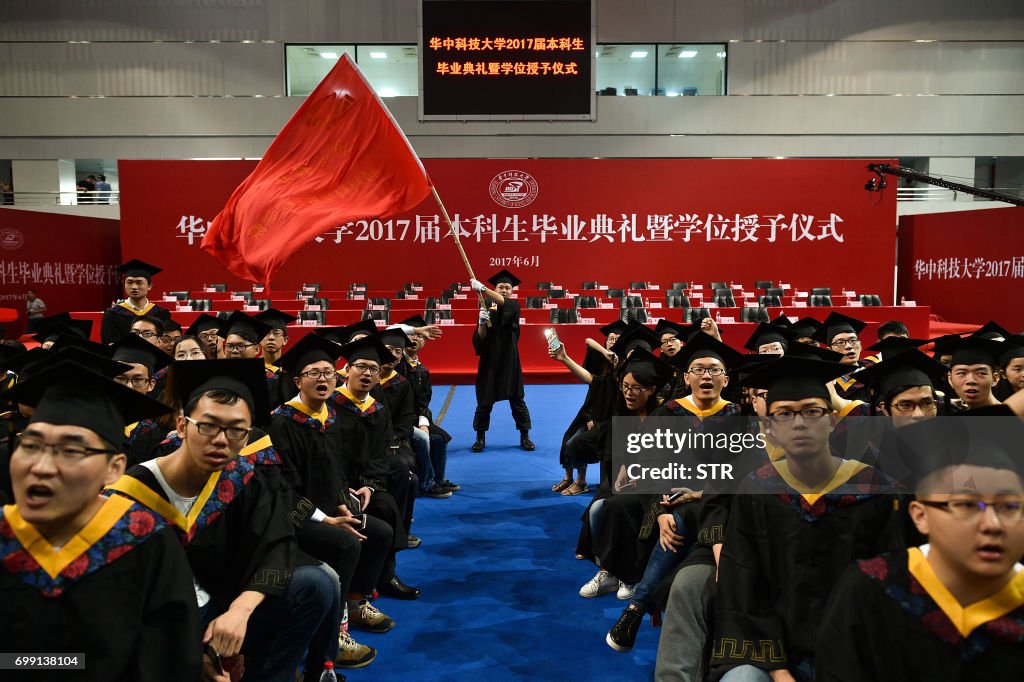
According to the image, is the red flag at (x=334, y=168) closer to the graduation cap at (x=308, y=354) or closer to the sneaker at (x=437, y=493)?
the graduation cap at (x=308, y=354)

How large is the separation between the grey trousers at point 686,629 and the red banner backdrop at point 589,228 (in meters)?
12.7

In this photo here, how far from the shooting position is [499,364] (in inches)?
293

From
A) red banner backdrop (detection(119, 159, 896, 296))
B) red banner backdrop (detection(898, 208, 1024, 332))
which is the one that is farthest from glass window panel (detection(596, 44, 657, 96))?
red banner backdrop (detection(898, 208, 1024, 332))

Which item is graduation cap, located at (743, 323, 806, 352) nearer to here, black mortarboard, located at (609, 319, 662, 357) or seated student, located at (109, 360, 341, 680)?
black mortarboard, located at (609, 319, 662, 357)

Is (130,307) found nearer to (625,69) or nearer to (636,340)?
Answer: (636,340)

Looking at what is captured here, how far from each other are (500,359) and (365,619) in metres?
4.11

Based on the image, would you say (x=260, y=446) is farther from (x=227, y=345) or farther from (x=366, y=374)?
(x=227, y=345)

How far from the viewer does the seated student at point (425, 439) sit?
18.3ft

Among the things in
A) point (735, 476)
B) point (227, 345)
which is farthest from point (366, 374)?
point (735, 476)

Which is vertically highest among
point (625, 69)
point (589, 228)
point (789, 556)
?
point (625, 69)

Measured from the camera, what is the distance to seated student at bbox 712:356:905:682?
2.20 m

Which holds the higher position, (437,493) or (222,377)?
(222,377)

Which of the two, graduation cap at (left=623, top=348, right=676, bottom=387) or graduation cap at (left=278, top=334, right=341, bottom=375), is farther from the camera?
graduation cap at (left=623, top=348, right=676, bottom=387)

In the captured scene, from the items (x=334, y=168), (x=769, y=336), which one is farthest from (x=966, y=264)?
(x=334, y=168)
